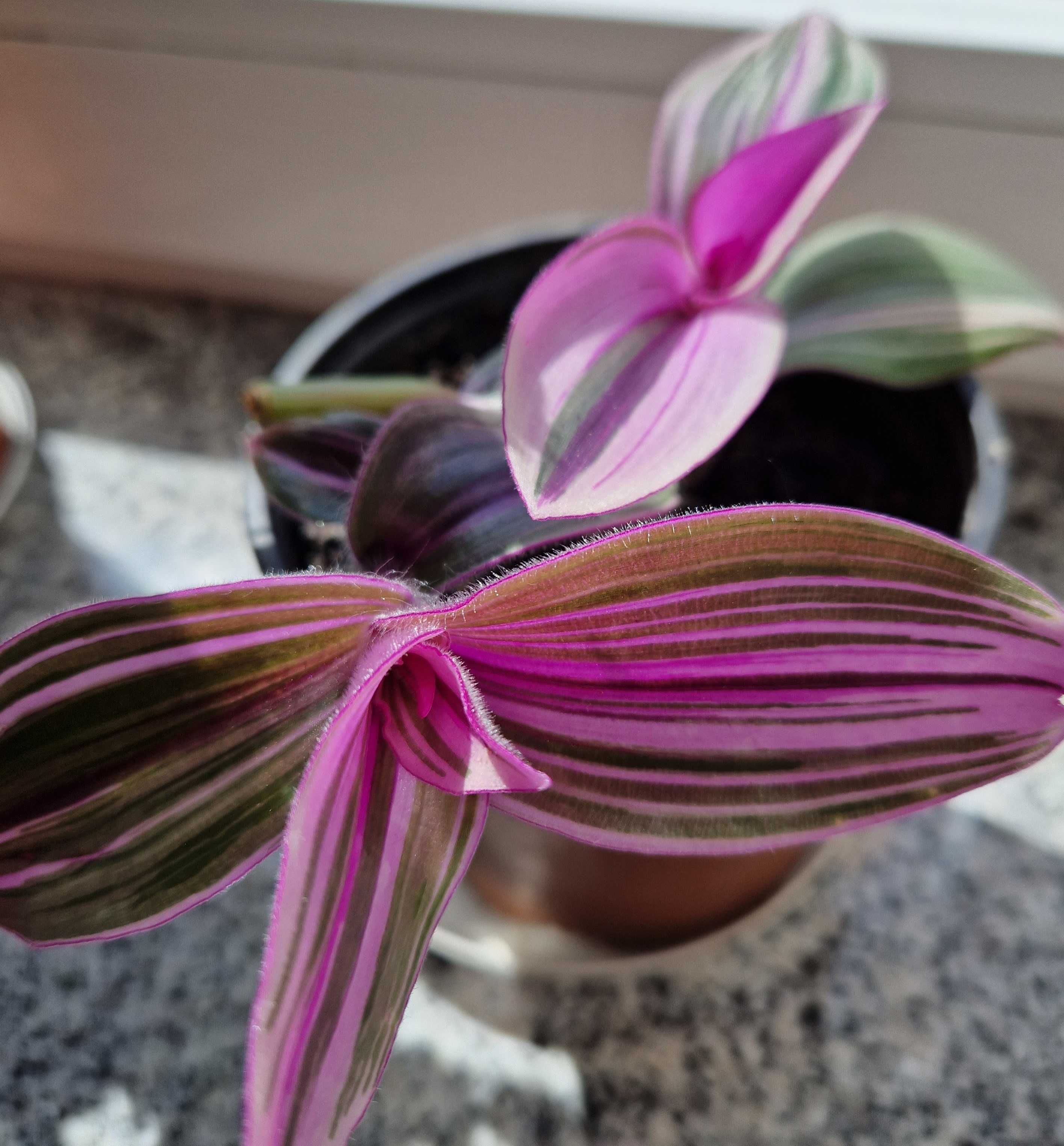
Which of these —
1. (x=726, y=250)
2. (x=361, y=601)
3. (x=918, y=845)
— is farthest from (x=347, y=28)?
(x=918, y=845)

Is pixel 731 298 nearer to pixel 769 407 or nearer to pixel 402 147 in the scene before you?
pixel 769 407

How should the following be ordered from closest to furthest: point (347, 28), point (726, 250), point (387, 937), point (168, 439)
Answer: point (387, 937)
point (726, 250)
point (347, 28)
point (168, 439)

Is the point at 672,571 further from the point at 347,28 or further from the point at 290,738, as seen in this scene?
the point at 347,28

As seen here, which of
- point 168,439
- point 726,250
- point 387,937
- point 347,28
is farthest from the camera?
point 168,439

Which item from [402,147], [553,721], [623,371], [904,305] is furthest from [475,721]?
[402,147]

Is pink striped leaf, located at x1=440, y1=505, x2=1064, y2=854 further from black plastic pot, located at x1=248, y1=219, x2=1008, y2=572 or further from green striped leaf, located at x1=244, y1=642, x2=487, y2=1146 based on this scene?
black plastic pot, located at x1=248, y1=219, x2=1008, y2=572

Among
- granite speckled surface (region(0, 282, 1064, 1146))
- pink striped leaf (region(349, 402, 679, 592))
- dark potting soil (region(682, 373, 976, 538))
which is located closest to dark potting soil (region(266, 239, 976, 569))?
dark potting soil (region(682, 373, 976, 538))
